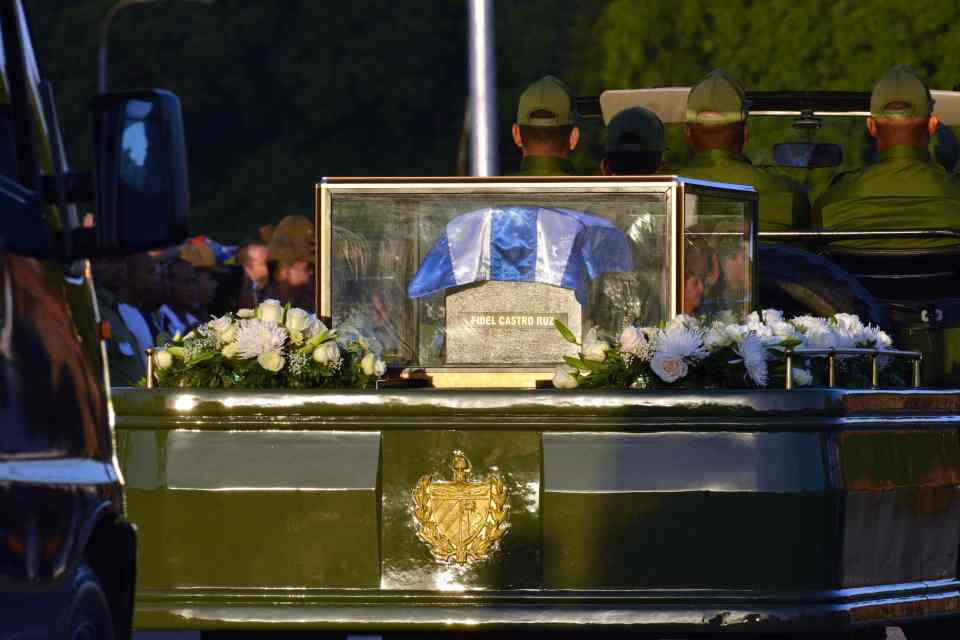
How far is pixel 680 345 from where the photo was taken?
8484 mm

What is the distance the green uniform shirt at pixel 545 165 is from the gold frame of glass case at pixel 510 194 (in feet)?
4.46

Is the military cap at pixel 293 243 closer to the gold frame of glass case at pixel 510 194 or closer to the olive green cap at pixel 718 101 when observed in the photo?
the olive green cap at pixel 718 101

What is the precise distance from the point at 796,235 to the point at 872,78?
29865 millimetres

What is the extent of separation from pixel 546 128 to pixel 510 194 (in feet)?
5.62

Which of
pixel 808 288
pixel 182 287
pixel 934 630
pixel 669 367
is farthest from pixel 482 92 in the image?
pixel 669 367

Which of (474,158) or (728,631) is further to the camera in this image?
(474,158)

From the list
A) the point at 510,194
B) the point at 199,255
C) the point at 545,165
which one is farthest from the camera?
the point at 199,255

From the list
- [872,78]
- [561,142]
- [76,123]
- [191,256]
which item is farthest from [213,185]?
[561,142]

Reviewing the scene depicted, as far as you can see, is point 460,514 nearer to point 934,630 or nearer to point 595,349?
point 595,349

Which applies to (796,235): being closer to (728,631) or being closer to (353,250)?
(353,250)

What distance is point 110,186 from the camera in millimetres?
4902

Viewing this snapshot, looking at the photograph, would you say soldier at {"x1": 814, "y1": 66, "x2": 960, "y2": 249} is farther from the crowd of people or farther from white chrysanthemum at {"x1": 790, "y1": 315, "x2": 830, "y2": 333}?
the crowd of people

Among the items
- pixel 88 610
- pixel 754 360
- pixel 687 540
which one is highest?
pixel 754 360

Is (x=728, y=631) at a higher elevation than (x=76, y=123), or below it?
below
